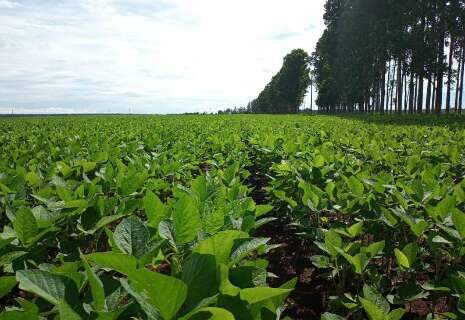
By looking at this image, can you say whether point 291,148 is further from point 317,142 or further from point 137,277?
point 137,277

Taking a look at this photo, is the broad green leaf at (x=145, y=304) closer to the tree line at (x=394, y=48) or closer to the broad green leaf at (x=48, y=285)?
the broad green leaf at (x=48, y=285)

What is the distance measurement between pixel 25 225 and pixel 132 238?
21.4 inches

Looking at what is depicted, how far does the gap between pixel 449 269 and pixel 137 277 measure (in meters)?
1.91

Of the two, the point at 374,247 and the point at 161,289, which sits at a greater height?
the point at 161,289

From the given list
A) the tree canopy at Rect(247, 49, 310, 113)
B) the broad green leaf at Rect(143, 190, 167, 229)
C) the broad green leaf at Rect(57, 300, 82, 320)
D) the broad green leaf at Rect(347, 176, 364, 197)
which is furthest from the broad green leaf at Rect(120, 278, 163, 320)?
the tree canopy at Rect(247, 49, 310, 113)

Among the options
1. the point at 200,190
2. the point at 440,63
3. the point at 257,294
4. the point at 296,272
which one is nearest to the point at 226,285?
the point at 257,294

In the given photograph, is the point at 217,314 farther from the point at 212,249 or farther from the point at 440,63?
the point at 440,63

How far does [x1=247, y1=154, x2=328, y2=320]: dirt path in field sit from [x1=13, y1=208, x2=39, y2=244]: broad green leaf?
141cm

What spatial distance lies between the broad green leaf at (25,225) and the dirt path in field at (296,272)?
1.41 m

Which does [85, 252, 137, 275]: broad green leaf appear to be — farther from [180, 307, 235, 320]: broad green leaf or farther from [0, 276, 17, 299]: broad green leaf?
[0, 276, 17, 299]: broad green leaf

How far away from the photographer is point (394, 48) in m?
37.9

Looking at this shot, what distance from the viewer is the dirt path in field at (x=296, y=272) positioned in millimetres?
3172

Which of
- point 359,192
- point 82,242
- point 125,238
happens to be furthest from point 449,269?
point 82,242

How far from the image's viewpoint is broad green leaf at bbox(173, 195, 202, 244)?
1.61 meters
